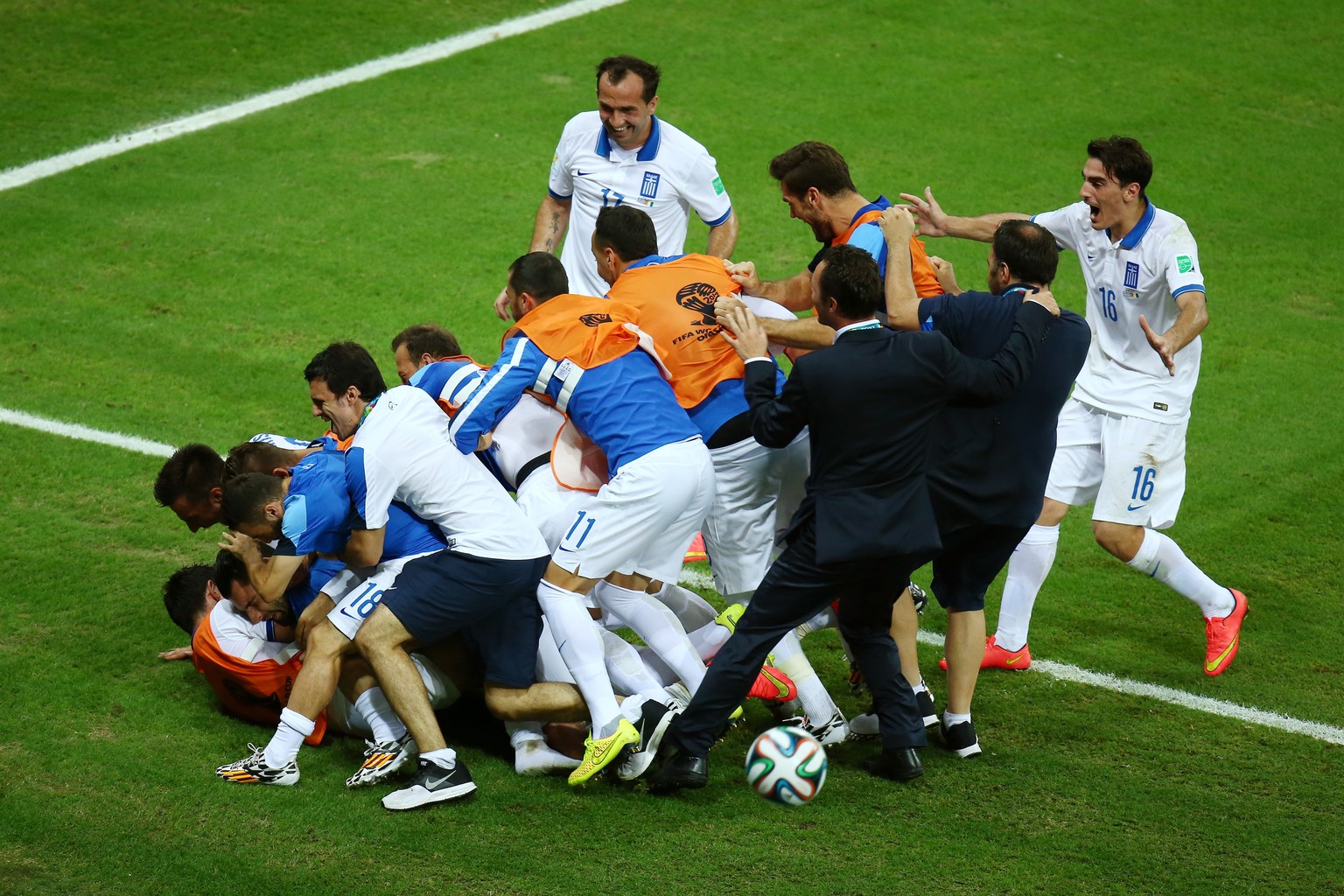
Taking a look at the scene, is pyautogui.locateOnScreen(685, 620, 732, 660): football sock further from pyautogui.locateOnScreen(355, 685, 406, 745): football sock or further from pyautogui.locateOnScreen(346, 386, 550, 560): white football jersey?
pyautogui.locateOnScreen(355, 685, 406, 745): football sock

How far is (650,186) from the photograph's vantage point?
7.82m

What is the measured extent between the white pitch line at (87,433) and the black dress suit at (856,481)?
4230 mm

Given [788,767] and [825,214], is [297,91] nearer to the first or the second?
[825,214]

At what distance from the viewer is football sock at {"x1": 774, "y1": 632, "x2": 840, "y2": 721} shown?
19.2 ft

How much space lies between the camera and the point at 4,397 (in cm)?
864

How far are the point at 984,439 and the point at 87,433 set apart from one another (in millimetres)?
5408

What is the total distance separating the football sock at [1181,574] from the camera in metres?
6.80

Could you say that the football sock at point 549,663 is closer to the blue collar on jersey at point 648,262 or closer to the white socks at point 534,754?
the white socks at point 534,754

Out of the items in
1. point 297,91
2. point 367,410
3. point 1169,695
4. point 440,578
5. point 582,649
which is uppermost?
point 297,91

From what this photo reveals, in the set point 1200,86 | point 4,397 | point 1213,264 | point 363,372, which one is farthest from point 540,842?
point 1200,86

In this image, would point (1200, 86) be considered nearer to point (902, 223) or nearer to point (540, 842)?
point (902, 223)

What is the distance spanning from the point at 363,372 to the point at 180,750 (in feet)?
5.57

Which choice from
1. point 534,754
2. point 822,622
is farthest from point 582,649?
point 822,622

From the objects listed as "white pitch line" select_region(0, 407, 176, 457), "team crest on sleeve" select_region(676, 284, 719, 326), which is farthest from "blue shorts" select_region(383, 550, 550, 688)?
"white pitch line" select_region(0, 407, 176, 457)
